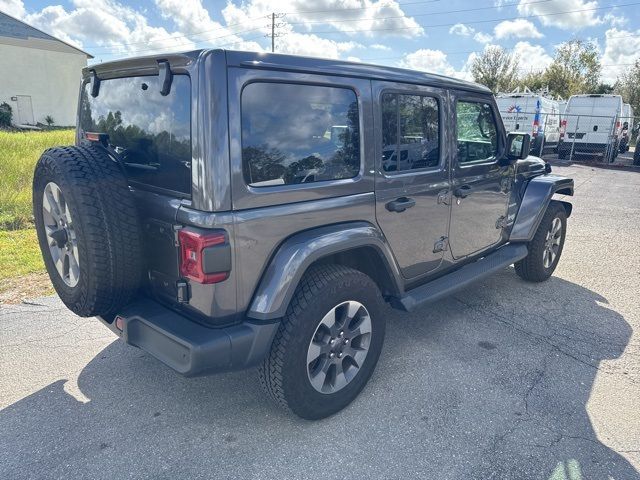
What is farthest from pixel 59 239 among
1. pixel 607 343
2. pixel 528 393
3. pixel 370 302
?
pixel 607 343

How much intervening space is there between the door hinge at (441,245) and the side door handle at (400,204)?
19.2 inches

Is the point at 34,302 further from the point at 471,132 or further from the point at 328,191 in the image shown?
the point at 471,132

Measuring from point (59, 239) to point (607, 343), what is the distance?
402 centimetres

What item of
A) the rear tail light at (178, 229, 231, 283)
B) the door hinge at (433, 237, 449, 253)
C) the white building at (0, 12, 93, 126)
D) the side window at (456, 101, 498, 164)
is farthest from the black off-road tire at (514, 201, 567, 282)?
the white building at (0, 12, 93, 126)

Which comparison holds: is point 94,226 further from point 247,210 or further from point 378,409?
point 378,409

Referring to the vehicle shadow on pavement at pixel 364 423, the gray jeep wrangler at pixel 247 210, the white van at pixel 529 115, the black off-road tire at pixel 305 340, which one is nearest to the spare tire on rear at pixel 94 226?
the gray jeep wrangler at pixel 247 210

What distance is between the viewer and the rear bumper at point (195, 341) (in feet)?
7.18

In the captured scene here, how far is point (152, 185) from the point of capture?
2484mm

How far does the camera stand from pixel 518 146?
13.5ft

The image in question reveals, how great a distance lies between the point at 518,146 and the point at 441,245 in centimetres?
137

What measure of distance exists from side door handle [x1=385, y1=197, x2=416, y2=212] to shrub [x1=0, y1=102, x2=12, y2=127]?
3568 cm

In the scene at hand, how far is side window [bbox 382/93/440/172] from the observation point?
292cm

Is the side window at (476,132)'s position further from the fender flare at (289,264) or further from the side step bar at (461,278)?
the fender flare at (289,264)

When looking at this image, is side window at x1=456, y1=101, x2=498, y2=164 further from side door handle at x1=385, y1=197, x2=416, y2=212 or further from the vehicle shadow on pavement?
the vehicle shadow on pavement
